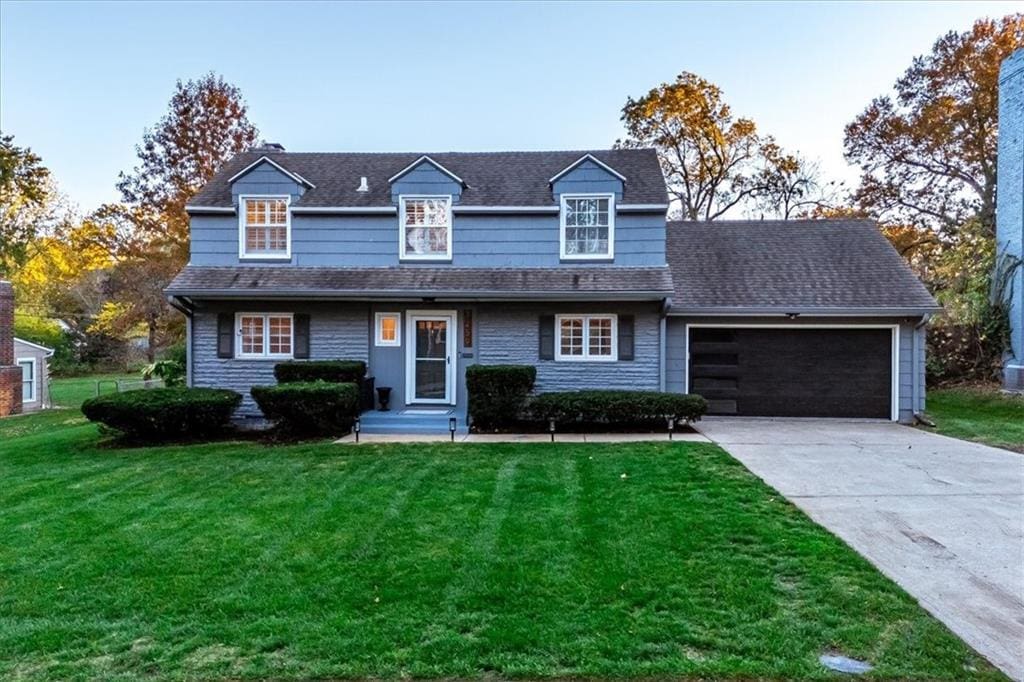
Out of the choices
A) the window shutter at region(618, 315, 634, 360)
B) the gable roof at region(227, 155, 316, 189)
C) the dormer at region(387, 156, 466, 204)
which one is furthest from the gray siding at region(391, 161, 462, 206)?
the window shutter at region(618, 315, 634, 360)

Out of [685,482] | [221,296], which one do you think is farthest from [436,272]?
[685,482]

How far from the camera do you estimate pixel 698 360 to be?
12273 millimetres

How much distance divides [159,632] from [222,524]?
2.11 m

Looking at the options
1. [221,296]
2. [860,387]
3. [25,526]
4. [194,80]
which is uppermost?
[194,80]

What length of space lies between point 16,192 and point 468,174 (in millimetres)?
20558

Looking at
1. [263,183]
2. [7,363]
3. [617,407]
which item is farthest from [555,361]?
[7,363]

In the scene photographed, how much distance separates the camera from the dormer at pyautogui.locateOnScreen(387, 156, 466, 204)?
1198 cm

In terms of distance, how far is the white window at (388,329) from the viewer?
1173cm

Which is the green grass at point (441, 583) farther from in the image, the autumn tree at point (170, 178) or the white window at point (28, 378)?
the autumn tree at point (170, 178)

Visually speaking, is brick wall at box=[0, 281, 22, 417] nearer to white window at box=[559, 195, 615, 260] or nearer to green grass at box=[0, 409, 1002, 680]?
green grass at box=[0, 409, 1002, 680]

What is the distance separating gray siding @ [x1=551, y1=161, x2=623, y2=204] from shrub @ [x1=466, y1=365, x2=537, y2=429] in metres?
4.09

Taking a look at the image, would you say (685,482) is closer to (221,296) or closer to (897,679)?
(897,679)

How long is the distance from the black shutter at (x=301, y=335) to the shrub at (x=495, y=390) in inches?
149

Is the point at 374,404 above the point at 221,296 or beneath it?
beneath
